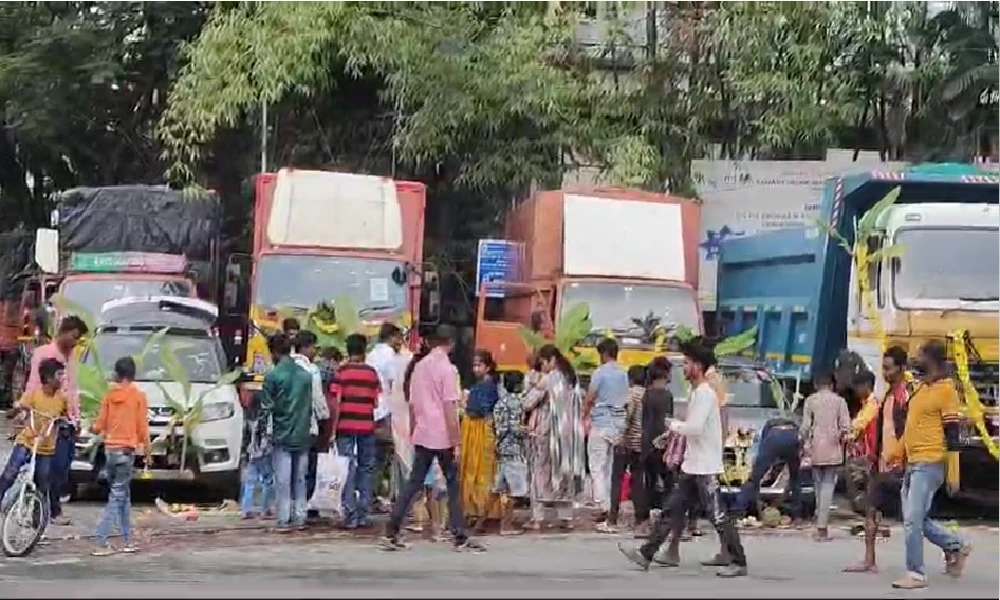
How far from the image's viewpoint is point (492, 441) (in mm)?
11664

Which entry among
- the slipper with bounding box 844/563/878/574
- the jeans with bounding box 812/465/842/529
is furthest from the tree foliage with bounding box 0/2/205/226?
the slipper with bounding box 844/563/878/574

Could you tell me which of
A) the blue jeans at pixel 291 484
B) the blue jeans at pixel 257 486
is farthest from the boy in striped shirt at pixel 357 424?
the blue jeans at pixel 257 486

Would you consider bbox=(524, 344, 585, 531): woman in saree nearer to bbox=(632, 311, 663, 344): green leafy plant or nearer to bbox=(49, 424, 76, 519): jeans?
bbox=(632, 311, 663, 344): green leafy plant

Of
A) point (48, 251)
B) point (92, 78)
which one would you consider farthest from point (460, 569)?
point (92, 78)

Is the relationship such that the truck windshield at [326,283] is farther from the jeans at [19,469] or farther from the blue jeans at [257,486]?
the jeans at [19,469]

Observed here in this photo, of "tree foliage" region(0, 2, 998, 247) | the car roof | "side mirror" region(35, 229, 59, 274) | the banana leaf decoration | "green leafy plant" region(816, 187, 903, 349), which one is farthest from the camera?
"side mirror" region(35, 229, 59, 274)

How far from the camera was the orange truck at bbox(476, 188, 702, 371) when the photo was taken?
50.7ft

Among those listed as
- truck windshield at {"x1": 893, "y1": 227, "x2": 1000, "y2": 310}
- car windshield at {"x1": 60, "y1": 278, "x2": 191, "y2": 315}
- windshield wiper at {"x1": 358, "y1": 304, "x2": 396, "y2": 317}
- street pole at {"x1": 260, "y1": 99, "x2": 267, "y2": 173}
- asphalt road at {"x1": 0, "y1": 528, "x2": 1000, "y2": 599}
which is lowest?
asphalt road at {"x1": 0, "y1": 528, "x2": 1000, "y2": 599}

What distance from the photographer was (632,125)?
2228 centimetres

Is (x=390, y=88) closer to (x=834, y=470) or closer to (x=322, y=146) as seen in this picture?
(x=322, y=146)

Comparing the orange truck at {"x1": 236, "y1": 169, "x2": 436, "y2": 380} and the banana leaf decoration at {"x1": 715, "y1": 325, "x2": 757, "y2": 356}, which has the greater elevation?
the orange truck at {"x1": 236, "y1": 169, "x2": 436, "y2": 380}

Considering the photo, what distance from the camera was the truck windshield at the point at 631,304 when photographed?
1547 centimetres

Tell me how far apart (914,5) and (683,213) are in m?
9.14

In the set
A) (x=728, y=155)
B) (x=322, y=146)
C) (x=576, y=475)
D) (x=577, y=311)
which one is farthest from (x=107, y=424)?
(x=728, y=155)
